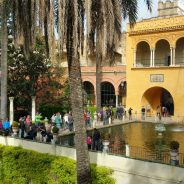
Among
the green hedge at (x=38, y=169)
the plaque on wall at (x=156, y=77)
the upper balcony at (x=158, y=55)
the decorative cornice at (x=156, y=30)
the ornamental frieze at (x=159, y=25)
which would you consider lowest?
the green hedge at (x=38, y=169)

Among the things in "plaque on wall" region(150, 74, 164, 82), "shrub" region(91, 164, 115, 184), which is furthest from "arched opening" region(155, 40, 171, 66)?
"shrub" region(91, 164, 115, 184)

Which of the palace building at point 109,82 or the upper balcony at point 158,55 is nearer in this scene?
the upper balcony at point 158,55

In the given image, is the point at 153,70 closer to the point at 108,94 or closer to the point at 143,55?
the point at 143,55

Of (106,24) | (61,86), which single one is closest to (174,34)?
(61,86)

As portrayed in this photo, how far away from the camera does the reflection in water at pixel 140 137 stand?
69.2ft

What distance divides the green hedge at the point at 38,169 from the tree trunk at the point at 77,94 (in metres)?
1.73

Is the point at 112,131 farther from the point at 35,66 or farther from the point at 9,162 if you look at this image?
the point at 9,162

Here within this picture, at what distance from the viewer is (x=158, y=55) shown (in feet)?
130

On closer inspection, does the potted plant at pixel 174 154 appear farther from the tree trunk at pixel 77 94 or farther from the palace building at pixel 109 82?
the palace building at pixel 109 82

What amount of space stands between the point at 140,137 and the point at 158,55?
16.6m

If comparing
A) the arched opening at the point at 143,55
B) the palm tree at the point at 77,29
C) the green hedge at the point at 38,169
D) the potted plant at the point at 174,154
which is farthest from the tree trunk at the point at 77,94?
the arched opening at the point at 143,55

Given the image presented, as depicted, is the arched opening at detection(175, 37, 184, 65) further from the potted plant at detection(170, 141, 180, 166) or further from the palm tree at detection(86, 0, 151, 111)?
the palm tree at detection(86, 0, 151, 111)

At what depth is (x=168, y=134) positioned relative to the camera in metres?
26.4

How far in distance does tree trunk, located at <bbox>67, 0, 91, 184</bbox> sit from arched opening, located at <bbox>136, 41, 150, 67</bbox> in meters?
28.4
